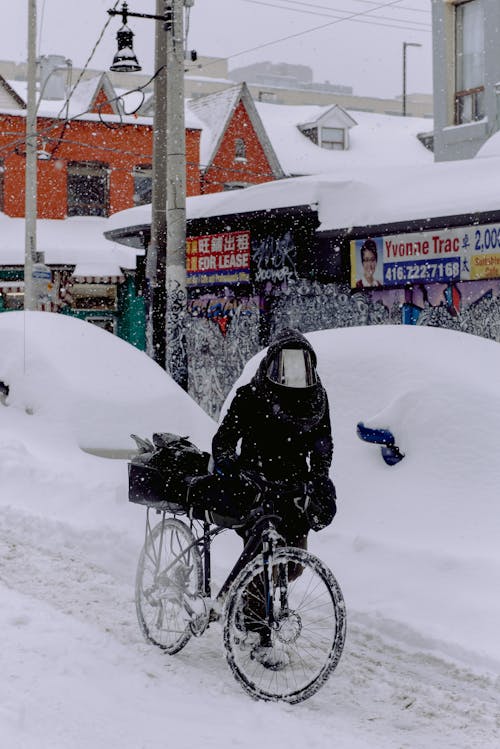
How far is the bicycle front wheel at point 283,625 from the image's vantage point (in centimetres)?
473

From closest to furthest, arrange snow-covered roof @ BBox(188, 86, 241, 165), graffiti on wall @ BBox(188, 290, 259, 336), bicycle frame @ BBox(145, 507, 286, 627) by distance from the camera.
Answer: bicycle frame @ BBox(145, 507, 286, 627) < graffiti on wall @ BBox(188, 290, 259, 336) < snow-covered roof @ BBox(188, 86, 241, 165)

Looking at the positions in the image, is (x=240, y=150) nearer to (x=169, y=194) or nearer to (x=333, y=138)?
(x=333, y=138)

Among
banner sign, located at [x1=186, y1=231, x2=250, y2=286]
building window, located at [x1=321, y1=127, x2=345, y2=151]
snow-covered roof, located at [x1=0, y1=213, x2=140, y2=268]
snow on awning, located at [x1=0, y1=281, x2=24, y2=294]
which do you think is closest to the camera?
banner sign, located at [x1=186, y1=231, x2=250, y2=286]

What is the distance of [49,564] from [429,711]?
133 inches

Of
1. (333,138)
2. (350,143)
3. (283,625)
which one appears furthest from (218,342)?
(350,143)

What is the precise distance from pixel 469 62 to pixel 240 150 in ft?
57.1

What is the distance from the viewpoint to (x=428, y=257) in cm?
1345

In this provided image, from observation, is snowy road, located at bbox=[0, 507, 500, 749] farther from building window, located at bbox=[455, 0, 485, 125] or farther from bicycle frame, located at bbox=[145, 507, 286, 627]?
building window, located at bbox=[455, 0, 485, 125]

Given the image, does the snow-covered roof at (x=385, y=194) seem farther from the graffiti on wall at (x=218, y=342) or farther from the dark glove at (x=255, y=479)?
the dark glove at (x=255, y=479)

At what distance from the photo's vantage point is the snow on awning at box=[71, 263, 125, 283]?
1166 inches

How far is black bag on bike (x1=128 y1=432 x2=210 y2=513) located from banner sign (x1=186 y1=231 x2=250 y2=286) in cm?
1123

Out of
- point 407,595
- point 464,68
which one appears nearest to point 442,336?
point 407,595

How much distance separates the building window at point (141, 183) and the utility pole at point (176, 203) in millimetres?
21349

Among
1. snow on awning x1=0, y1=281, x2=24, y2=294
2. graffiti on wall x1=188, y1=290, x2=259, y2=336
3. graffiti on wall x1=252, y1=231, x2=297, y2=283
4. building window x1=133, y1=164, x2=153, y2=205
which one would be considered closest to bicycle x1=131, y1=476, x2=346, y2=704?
graffiti on wall x1=252, y1=231, x2=297, y2=283
